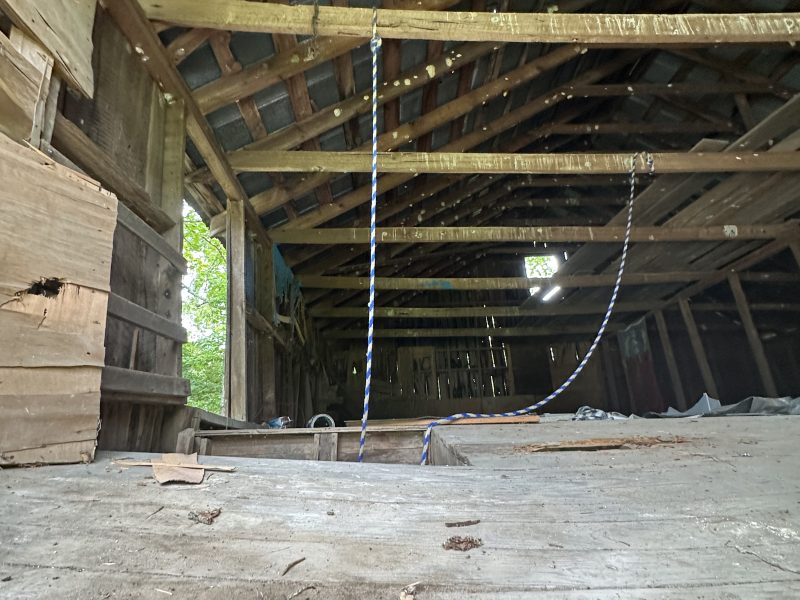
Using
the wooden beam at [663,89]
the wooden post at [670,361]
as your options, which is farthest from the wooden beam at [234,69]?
the wooden post at [670,361]

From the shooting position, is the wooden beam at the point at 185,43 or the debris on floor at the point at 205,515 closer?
the debris on floor at the point at 205,515

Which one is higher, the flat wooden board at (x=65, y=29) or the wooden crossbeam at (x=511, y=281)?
the wooden crossbeam at (x=511, y=281)

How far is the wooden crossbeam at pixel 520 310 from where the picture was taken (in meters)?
7.86

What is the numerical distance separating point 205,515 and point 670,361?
360 inches

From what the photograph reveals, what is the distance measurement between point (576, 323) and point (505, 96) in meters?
5.61

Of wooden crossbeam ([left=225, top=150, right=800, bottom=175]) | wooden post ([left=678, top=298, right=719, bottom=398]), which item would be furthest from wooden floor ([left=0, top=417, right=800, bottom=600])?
wooden post ([left=678, top=298, right=719, bottom=398])

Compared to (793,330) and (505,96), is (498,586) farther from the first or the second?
(793,330)

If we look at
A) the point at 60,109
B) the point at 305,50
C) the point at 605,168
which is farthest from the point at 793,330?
the point at 60,109

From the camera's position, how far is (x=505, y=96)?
18.5ft

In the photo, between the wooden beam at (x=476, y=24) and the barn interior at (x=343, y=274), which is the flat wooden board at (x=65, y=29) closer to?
the barn interior at (x=343, y=274)

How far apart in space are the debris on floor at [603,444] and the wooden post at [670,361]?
7.18 metres

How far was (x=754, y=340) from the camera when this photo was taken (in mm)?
6938

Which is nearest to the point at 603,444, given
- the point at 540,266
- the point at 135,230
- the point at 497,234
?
the point at 135,230

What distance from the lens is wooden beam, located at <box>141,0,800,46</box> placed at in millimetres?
2586
